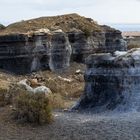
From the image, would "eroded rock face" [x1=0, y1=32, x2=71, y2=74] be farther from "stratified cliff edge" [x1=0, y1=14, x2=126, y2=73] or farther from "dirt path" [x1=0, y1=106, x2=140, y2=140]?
"dirt path" [x1=0, y1=106, x2=140, y2=140]

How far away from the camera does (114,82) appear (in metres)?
19.2

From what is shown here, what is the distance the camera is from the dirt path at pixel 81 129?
1497 centimetres

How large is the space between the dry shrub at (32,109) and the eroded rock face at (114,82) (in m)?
2.52

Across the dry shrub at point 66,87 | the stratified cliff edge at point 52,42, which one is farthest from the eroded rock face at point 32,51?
the dry shrub at point 66,87

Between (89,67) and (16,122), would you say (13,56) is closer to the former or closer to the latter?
(89,67)

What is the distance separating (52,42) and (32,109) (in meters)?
14.4

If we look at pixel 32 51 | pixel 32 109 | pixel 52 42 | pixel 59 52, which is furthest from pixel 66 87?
pixel 32 109

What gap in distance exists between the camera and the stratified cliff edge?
98.5 ft

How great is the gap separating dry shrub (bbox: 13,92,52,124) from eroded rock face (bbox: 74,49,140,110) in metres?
2.52

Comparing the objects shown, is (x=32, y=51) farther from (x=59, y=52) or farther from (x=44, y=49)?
(x=59, y=52)

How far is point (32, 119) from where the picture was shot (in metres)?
16.7

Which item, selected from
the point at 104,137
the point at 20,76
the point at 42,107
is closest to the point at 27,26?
the point at 20,76

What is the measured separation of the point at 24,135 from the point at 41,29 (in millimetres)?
Answer: 16491

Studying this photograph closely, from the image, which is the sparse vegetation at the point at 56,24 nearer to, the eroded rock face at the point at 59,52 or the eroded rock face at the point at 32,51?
the eroded rock face at the point at 59,52
